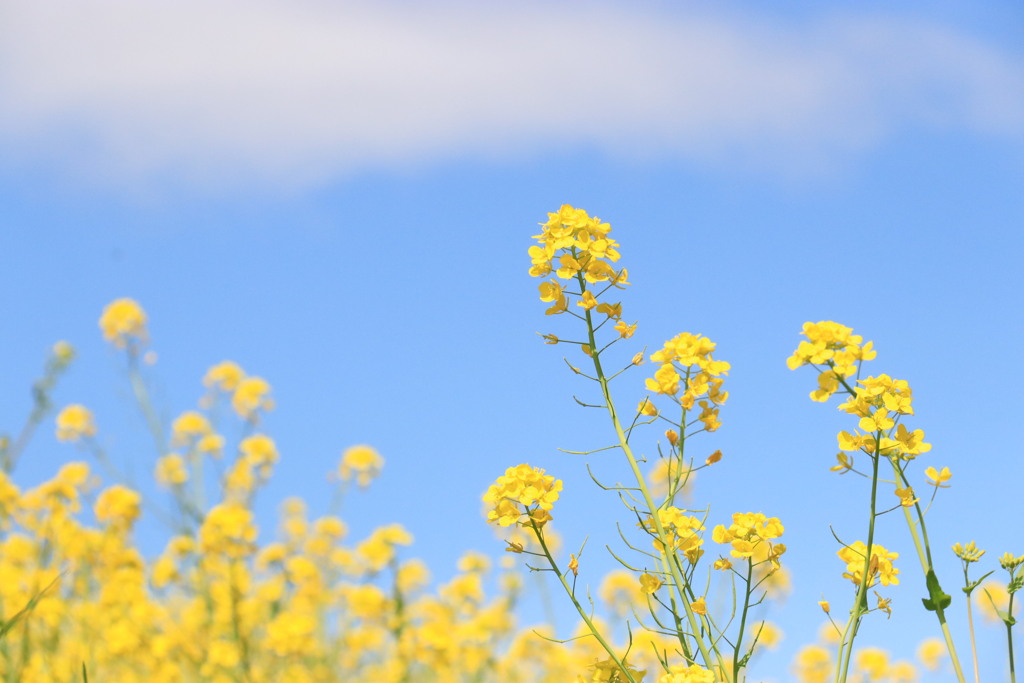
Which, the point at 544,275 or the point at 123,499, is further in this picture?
the point at 123,499

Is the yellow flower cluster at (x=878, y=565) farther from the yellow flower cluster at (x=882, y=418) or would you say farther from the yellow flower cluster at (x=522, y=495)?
the yellow flower cluster at (x=522, y=495)

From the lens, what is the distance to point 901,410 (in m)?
1.52

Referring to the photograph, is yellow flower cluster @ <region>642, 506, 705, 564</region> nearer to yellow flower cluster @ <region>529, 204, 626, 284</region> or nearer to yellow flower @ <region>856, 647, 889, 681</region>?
yellow flower cluster @ <region>529, 204, 626, 284</region>

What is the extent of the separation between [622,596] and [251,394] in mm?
2224

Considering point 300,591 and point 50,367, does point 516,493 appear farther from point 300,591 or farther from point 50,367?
point 300,591

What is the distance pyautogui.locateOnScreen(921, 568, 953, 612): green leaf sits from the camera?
1560 mm

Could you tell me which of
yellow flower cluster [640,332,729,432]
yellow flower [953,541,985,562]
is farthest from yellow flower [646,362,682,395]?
yellow flower [953,541,985,562]

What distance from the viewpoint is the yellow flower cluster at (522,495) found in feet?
5.01

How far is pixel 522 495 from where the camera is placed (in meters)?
1.53

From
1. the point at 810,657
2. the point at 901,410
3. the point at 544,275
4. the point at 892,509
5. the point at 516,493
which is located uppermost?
the point at 810,657

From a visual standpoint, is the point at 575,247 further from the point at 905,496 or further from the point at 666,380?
the point at 905,496

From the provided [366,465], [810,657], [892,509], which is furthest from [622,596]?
[892,509]

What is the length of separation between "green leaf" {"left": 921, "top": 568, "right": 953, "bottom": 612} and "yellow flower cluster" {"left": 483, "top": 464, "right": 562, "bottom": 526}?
653mm

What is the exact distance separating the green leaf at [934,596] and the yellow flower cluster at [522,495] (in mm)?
653
